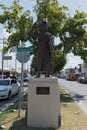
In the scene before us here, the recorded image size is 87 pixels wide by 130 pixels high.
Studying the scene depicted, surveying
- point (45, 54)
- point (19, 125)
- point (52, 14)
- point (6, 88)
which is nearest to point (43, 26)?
point (45, 54)

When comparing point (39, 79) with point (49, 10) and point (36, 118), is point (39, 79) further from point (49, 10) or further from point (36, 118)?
point (49, 10)

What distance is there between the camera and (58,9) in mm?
30000

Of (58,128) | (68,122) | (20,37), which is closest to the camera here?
(58,128)

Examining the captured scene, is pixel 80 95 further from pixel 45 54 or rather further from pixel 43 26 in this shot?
pixel 45 54

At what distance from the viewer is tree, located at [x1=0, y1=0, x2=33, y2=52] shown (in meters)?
29.1

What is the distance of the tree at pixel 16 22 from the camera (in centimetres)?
2909

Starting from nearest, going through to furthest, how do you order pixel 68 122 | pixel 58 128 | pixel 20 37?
pixel 58 128
pixel 68 122
pixel 20 37

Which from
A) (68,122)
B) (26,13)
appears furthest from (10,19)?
(68,122)

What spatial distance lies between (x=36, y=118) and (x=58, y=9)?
19742 mm

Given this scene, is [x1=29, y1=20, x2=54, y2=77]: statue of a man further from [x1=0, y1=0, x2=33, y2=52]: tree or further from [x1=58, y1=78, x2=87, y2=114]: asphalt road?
[x1=0, y1=0, x2=33, y2=52]: tree

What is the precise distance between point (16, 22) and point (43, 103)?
1947 centimetres

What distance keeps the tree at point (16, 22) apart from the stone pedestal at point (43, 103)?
17316mm

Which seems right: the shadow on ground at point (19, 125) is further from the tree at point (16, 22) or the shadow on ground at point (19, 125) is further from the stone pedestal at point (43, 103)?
the tree at point (16, 22)

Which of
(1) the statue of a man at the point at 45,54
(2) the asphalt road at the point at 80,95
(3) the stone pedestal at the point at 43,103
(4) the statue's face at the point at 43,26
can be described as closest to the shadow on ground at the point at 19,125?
(3) the stone pedestal at the point at 43,103
